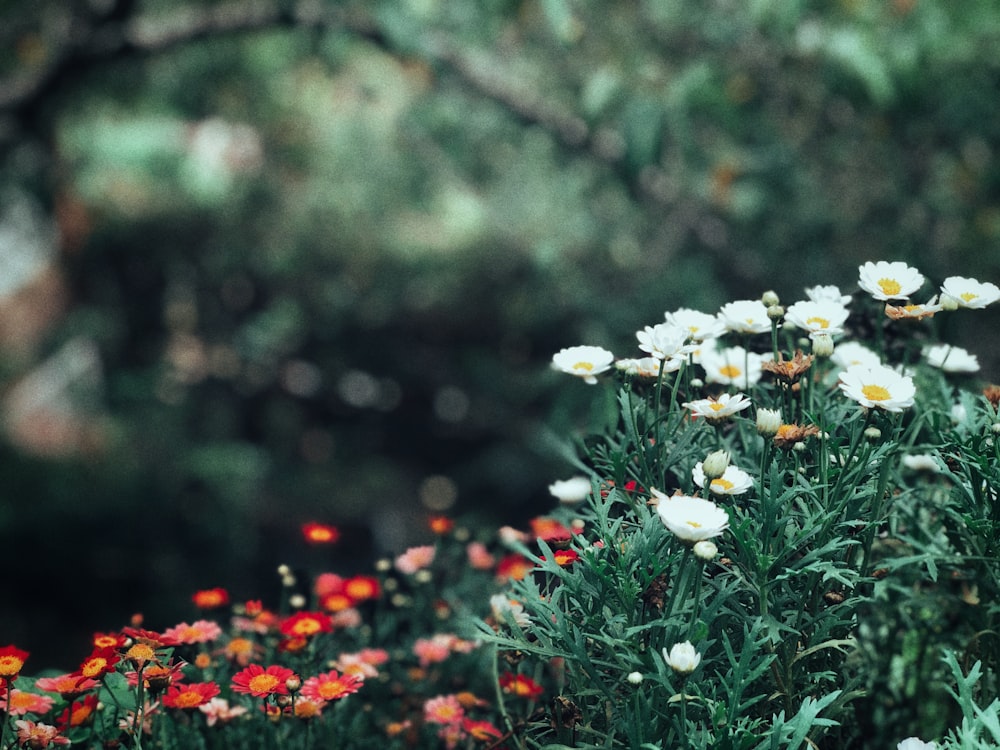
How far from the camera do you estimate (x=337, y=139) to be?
3824mm

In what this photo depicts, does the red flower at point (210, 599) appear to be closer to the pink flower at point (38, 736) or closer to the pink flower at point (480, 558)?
the pink flower at point (38, 736)

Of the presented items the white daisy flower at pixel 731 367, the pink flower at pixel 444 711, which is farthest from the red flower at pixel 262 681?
the white daisy flower at pixel 731 367

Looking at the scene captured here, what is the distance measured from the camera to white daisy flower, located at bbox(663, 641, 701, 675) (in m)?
0.68

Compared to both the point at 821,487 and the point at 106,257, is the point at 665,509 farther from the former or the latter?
the point at 106,257

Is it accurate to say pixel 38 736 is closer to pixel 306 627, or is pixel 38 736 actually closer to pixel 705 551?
pixel 306 627

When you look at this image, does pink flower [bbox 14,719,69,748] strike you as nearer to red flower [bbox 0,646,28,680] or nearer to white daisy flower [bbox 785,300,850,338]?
red flower [bbox 0,646,28,680]

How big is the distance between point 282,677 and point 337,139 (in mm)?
3265

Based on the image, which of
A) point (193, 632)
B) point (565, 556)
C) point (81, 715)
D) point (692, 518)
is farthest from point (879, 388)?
point (81, 715)

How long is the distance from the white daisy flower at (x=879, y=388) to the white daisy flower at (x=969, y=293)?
150 millimetres

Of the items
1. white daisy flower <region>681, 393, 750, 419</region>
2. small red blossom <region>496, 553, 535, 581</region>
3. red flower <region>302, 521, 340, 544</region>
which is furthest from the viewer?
small red blossom <region>496, 553, 535, 581</region>

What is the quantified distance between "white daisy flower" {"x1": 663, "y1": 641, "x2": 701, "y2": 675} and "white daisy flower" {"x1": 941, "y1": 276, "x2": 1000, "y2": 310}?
1.43ft

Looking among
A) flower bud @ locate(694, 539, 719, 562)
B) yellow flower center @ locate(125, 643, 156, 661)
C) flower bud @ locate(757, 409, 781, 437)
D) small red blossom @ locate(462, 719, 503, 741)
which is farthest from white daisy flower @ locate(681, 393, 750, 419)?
yellow flower center @ locate(125, 643, 156, 661)

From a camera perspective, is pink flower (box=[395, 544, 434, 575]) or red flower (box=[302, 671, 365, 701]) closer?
red flower (box=[302, 671, 365, 701])

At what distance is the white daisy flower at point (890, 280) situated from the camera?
0.85 meters
